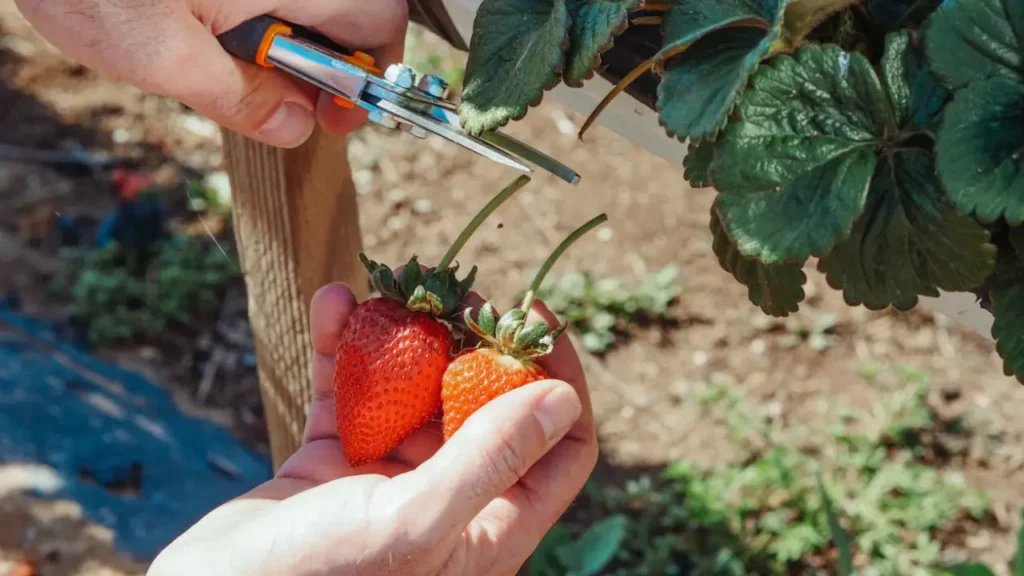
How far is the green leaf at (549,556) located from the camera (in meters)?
1.83

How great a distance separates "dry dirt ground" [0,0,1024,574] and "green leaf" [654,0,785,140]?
153 cm

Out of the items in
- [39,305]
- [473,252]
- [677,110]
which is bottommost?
[39,305]

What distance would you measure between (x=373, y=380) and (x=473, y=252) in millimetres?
1676

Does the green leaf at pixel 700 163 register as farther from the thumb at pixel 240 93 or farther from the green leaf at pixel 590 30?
the thumb at pixel 240 93

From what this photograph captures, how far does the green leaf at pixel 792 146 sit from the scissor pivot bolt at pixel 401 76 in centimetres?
33

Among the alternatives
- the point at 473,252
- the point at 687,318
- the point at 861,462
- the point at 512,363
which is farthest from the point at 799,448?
the point at 512,363

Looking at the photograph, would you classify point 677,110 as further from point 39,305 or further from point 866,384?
point 39,305

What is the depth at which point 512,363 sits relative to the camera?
88cm

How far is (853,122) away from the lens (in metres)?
0.66

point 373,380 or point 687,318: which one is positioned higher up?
point 373,380

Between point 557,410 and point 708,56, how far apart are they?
0.34 m

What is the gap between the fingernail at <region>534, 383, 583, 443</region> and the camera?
0.87 meters

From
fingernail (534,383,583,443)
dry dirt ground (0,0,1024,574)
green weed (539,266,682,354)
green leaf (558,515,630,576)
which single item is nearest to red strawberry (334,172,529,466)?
fingernail (534,383,583,443)

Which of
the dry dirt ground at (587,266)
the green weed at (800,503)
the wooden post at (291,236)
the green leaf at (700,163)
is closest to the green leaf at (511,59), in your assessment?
the green leaf at (700,163)
